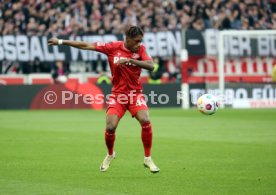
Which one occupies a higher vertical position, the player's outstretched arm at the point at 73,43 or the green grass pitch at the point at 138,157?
the player's outstretched arm at the point at 73,43

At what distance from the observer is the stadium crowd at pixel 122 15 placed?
33.7m

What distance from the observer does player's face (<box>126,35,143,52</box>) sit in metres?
12.5

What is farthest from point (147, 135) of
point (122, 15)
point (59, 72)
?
point (122, 15)

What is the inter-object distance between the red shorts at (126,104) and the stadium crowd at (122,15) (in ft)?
68.1

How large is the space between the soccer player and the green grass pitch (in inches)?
22.5

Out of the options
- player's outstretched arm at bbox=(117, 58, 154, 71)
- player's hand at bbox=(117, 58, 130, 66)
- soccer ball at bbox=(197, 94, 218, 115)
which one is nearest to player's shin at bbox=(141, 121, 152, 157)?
player's outstretched arm at bbox=(117, 58, 154, 71)

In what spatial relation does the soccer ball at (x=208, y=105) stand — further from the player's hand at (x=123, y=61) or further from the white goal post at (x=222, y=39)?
the white goal post at (x=222, y=39)

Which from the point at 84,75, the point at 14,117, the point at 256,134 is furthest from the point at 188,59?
the point at 256,134

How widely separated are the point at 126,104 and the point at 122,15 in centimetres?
2172

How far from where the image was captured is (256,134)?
2036cm

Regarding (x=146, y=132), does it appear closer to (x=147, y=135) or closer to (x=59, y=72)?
(x=147, y=135)

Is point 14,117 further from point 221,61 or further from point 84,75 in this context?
point 221,61

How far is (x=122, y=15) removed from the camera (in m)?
34.3

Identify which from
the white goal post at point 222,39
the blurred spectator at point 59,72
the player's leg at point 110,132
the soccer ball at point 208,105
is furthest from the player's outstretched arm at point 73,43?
the blurred spectator at point 59,72
